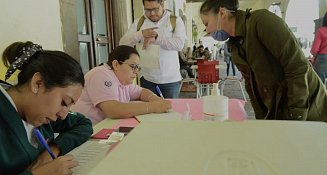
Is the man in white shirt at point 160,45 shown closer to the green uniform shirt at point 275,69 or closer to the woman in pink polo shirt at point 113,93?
the woman in pink polo shirt at point 113,93

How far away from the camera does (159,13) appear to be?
83.0 inches

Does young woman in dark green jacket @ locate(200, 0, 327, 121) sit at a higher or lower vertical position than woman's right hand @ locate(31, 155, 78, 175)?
higher

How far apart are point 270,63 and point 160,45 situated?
0.96 metres

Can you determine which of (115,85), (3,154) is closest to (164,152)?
(3,154)

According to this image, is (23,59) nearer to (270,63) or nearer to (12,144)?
(12,144)

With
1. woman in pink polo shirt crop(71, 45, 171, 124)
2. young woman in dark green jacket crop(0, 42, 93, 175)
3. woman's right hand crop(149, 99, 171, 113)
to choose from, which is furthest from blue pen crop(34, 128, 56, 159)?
woman's right hand crop(149, 99, 171, 113)

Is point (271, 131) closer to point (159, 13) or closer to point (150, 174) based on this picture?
point (150, 174)

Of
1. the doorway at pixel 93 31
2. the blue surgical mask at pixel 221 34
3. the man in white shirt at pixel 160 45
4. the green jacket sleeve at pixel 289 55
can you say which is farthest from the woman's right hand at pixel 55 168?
the doorway at pixel 93 31

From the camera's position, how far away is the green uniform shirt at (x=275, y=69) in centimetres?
116

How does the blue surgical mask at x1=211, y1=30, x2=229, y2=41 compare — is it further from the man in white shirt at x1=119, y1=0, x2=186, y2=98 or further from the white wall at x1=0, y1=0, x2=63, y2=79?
the white wall at x1=0, y1=0, x2=63, y2=79

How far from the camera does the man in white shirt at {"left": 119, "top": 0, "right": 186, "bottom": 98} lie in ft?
6.64

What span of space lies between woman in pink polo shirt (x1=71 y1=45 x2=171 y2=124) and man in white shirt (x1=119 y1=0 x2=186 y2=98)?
37 cm

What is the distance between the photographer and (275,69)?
4.03 feet

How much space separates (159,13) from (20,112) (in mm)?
1432
